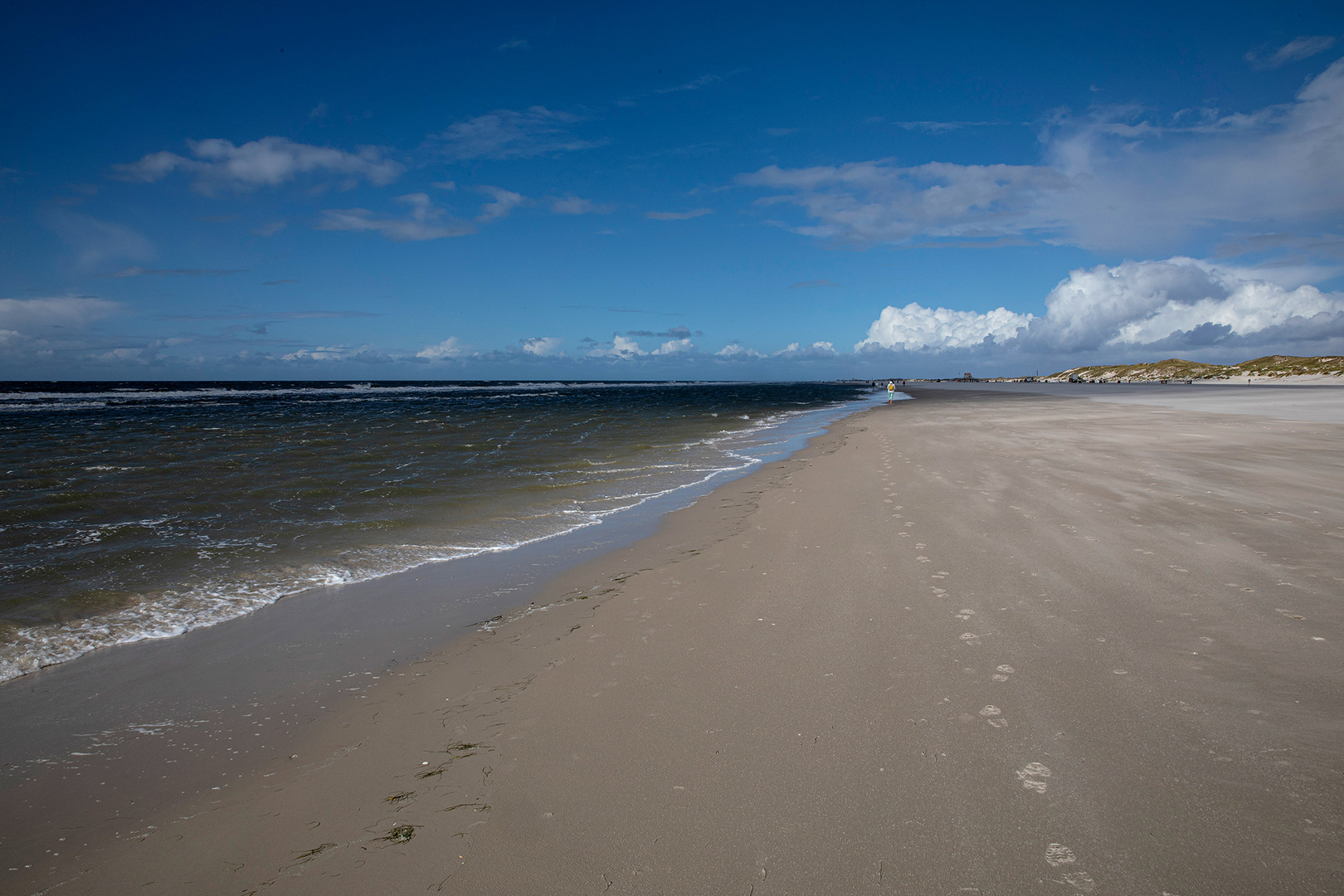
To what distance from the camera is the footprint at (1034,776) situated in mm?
3035

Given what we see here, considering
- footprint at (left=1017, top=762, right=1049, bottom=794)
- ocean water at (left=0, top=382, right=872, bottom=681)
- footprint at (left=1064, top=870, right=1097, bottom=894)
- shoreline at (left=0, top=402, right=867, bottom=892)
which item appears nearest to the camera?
footprint at (left=1064, top=870, right=1097, bottom=894)

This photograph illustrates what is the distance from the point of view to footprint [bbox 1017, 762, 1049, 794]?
3.04 m

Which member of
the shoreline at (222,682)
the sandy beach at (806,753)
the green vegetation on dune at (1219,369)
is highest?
the green vegetation on dune at (1219,369)

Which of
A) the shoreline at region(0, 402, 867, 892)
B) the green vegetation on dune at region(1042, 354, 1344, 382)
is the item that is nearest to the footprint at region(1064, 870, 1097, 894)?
the shoreline at region(0, 402, 867, 892)

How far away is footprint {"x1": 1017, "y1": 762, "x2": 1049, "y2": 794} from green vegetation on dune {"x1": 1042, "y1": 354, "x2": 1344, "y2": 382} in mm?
96268

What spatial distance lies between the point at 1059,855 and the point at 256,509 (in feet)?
41.4

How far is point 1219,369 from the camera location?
9631 centimetres

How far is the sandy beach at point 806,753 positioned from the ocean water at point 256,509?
309 cm

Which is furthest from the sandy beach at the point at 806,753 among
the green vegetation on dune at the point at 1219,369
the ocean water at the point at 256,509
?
the green vegetation on dune at the point at 1219,369

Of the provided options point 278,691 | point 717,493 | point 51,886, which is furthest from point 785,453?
point 51,886

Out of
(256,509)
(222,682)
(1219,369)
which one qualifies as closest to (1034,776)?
(222,682)

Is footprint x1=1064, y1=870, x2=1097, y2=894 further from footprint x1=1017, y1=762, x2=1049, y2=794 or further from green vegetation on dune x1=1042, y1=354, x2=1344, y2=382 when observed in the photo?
green vegetation on dune x1=1042, y1=354, x2=1344, y2=382

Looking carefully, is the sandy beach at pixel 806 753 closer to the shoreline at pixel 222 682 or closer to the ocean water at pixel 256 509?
the shoreline at pixel 222 682

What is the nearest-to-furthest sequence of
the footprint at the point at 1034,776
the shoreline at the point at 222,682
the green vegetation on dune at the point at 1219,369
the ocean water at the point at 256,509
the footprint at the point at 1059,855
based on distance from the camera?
the footprint at the point at 1059,855 → the footprint at the point at 1034,776 → the shoreline at the point at 222,682 → the ocean water at the point at 256,509 → the green vegetation on dune at the point at 1219,369
